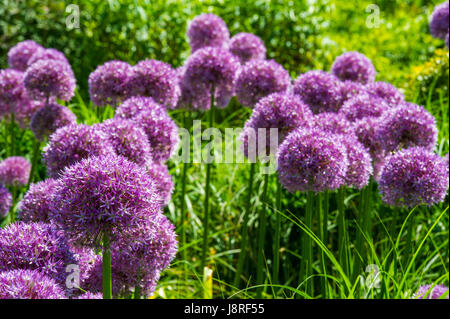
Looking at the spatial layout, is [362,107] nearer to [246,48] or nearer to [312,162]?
[312,162]

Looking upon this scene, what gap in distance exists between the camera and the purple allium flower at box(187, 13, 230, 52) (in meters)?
4.85

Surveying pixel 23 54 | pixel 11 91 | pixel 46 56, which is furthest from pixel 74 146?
pixel 23 54

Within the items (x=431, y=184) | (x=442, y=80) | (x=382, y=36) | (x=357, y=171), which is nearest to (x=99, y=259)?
(x=357, y=171)

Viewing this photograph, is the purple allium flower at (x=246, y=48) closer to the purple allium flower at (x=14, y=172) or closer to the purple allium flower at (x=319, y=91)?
the purple allium flower at (x=319, y=91)

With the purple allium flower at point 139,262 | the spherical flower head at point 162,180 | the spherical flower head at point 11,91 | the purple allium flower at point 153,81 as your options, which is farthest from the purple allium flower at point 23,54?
the purple allium flower at point 139,262

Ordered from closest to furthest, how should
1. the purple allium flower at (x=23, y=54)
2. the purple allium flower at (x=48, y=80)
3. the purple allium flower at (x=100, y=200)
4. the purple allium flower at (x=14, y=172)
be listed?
the purple allium flower at (x=100, y=200), the purple allium flower at (x=48, y=80), the purple allium flower at (x=14, y=172), the purple allium flower at (x=23, y=54)

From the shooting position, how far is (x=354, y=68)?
443 centimetres

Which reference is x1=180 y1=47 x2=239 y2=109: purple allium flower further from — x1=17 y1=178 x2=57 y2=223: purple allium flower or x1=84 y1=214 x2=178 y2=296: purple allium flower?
x1=84 y1=214 x2=178 y2=296: purple allium flower

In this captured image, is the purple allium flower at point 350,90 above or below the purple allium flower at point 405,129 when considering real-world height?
above

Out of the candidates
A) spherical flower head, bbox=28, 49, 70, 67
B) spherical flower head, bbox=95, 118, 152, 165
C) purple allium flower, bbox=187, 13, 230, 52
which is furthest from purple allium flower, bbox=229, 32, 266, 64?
spherical flower head, bbox=95, 118, 152, 165

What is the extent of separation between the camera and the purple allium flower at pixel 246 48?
4711 mm

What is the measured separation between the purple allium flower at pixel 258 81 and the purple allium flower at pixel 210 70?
143mm

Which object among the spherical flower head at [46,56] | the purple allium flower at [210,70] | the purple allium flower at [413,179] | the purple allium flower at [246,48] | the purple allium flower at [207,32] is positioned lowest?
the purple allium flower at [413,179]
